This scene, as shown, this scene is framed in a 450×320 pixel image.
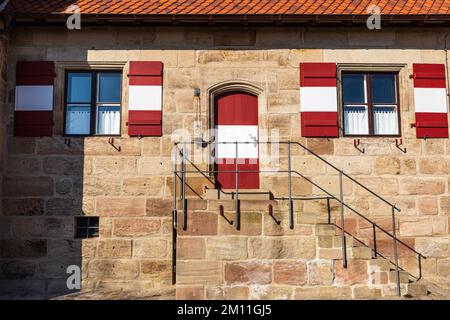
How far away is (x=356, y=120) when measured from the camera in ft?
29.0

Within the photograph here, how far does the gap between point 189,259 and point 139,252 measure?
179 centimetres

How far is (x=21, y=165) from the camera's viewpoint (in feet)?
27.7

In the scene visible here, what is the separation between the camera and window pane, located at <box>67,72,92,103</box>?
29.0ft

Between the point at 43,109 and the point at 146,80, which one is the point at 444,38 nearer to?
the point at 146,80

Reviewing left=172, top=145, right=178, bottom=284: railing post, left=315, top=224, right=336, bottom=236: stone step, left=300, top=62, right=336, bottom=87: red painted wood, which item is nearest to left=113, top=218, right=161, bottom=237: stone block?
left=172, top=145, right=178, bottom=284: railing post

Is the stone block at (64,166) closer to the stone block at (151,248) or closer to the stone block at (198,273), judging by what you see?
the stone block at (151,248)

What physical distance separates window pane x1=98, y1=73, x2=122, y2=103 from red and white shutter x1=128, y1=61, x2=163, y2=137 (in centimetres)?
36

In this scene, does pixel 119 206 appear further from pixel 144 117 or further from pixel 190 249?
pixel 190 249

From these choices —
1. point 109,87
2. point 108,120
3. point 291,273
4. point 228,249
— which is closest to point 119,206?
point 108,120

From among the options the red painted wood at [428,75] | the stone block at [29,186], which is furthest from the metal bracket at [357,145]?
the stone block at [29,186]

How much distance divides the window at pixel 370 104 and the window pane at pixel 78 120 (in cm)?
490

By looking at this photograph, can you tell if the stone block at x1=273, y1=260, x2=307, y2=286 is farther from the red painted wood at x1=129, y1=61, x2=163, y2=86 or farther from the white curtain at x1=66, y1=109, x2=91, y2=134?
the white curtain at x1=66, y1=109, x2=91, y2=134

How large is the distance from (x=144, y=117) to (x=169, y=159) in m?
0.92

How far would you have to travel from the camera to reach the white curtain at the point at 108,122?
8.75 m
